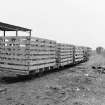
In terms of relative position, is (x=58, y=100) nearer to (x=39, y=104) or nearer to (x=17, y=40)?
(x=39, y=104)

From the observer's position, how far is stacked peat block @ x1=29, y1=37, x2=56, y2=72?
585 cm

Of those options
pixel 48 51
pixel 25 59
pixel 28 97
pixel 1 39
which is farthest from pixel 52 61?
pixel 28 97

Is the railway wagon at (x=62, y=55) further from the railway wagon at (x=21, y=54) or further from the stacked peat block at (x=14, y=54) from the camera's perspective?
the stacked peat block at (x=14, y=54)

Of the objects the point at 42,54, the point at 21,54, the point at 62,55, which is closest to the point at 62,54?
the point at 62,55

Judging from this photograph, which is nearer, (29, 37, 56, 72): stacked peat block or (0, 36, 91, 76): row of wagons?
(0, 36, 91, 76): row of wagons

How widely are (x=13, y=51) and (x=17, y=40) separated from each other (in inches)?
18.9

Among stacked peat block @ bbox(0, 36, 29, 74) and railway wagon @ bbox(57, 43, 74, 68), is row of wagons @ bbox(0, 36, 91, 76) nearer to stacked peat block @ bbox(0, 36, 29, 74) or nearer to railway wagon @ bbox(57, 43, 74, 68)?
stacked peat block @ bbox(0, 36, 29, 74)

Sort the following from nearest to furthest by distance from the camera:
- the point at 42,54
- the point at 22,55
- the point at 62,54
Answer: the point at 22,55, the point at 42,54, the point at 62,54

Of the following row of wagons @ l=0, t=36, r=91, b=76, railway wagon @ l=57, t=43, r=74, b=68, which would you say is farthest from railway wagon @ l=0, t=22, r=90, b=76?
railway wagon @ l=57, t=43, r=74, b=68

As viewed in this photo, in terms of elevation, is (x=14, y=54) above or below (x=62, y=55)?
above

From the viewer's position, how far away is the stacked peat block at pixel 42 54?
585cm

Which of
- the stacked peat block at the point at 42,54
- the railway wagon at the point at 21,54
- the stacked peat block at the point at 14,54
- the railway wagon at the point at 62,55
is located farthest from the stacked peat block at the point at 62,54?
the stacked peat block at the point at 14,54

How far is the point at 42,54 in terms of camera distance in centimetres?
661

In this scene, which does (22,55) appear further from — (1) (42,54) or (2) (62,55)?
(2) (62,55)
